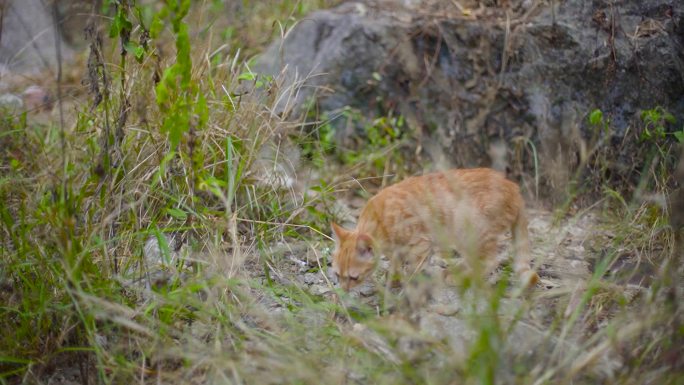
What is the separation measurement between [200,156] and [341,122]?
2.21 metres

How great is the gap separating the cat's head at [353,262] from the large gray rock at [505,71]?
123 centimetres

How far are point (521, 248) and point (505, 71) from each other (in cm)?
188

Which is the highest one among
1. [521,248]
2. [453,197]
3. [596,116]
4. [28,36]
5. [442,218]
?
[28,36]

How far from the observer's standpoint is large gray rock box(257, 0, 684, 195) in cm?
464

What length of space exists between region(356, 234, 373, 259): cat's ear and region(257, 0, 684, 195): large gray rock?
1.26 metres

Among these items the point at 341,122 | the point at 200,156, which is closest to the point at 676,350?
the point at 200,156

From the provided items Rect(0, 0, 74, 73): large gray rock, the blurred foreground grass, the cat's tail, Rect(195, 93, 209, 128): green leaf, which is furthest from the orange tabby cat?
Rect(0, 0, 74, 73): large gray rock

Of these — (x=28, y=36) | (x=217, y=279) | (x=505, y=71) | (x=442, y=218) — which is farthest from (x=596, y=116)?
(x=28, y=36)

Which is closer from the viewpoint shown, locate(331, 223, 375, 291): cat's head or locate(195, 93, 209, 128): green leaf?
locate(195, 93, 209, 128): green leaf

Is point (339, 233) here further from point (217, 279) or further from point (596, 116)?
point (596, 116)

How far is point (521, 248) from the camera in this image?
369 cm

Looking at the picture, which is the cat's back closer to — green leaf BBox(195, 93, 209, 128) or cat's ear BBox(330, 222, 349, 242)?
cat's ear BBox(330, 222, 349, 242)

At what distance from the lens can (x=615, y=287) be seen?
3.24m

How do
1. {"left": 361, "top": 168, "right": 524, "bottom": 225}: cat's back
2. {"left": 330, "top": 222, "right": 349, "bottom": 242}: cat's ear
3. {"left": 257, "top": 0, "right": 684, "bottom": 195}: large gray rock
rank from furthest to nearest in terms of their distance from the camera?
{"left": 257, "top": 0, "right": 684, "bottom": 195}: large gray rock < {"left": 361, "top": 168, "right": 524, "bottom": 225}: cat's back < {"left": 330, "top": 222, "right": 349, "bottom": 242}: cat's ear
